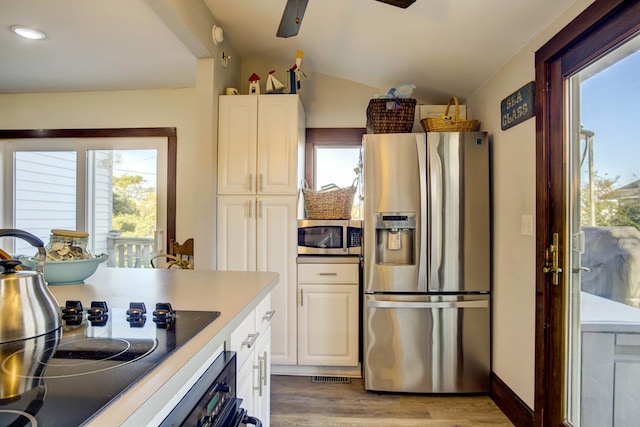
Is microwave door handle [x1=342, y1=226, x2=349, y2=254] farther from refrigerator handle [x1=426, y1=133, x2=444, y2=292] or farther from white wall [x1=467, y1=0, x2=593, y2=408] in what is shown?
white wall [x1=467, y1=0, x2=593, y2=408]

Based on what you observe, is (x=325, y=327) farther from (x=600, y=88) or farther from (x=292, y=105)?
(x=600, y=88)

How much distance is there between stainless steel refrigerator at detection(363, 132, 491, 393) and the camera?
7.22 ft

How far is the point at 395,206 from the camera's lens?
7.34ft

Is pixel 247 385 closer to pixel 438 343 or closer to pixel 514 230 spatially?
pixel 438 343

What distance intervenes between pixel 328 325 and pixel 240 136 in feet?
5.06

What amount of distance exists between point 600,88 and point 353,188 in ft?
5.17

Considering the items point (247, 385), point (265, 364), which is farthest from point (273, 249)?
point (247, 385)

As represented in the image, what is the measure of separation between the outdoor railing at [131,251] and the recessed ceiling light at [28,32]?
1713 millimetres

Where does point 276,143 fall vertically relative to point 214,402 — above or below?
above

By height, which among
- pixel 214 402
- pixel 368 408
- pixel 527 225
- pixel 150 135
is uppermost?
pixel 150 135

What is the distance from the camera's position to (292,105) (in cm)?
251

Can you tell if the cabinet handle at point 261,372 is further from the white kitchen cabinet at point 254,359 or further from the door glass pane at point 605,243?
the door glass pane at point 605,243

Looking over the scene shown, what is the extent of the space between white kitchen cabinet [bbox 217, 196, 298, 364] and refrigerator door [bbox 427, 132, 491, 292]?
39.1 inches

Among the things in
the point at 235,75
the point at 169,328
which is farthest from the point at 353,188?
the point at 169,328
